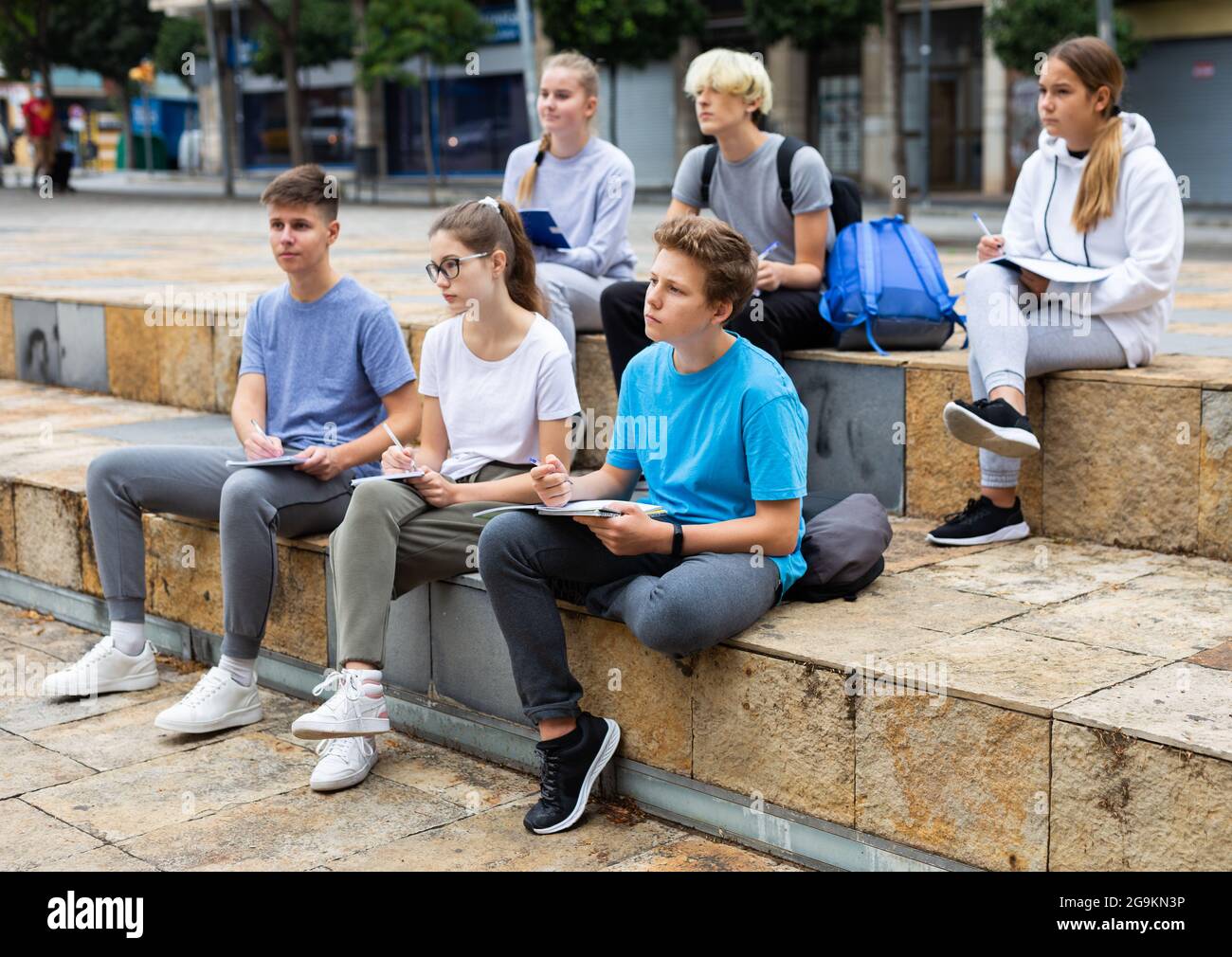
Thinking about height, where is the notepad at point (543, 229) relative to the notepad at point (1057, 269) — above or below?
above

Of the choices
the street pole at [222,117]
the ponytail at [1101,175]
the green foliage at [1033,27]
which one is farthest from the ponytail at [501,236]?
the street pole at [222,117]

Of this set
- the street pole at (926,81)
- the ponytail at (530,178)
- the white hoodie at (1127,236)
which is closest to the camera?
the white hoodie at (1127,236)

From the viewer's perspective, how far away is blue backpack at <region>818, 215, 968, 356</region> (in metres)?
5.23

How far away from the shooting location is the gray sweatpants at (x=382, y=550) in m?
3.96

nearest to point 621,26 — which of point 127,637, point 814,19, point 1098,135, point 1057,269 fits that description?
point 814,19

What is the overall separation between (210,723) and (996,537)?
2291 millimetres

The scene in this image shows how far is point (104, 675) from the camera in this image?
4.79m

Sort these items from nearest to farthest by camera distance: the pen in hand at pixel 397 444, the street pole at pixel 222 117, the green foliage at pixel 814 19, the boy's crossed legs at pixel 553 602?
the boy's crossed legs at pixel 553 602 → the pen in hand at pixel 397 444 → the green foliage at pixel 814 19 → the street pole at pixel 222 117

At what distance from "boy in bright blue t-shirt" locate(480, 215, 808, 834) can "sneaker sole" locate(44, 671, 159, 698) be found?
1694 mm

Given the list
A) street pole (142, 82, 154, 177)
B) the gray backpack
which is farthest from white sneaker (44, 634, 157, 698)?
street pole (142, 82, 154, 177)

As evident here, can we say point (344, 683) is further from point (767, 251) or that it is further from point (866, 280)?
point (866, 280)

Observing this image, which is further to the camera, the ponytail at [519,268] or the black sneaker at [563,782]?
the ponytail at [519,268]

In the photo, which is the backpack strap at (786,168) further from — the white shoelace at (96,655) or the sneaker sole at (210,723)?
the white shoelace at (96,655)

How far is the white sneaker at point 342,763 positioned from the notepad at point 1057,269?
7.34ft
